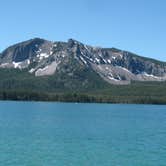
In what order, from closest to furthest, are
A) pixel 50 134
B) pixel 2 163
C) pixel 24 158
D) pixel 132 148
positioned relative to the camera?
pixel 2 163
pixel 24 158
pixel 132 148
pixel 50 134

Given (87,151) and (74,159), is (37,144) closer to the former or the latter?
(87,151)

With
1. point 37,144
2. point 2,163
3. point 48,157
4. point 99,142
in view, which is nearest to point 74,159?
point 48,157

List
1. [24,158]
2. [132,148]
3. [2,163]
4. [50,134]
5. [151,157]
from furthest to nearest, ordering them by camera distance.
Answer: [50,134] < [132,148] < [151,157] < [24,158] < [2,163]

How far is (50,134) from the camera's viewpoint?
7325cm

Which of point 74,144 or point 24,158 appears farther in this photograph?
point 74,144

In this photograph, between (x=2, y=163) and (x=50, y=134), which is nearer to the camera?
(x=2, y=163)

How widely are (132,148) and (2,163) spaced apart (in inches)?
741

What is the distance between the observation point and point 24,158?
47.8 metres

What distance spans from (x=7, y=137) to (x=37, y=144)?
9.15 meters

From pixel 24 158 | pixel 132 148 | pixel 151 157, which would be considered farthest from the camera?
pixel 132 148

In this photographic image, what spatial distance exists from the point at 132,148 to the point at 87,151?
691 cm

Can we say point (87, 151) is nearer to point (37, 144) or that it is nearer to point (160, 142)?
point (37, 144)

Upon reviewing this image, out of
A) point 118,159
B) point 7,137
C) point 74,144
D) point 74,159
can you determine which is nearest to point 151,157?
point 118,159

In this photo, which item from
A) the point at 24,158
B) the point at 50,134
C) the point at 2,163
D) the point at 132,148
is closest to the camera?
→ the point at 2,163
